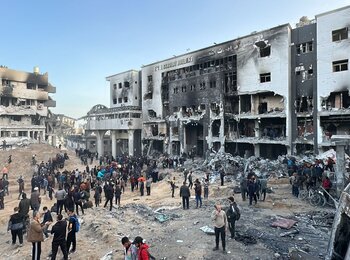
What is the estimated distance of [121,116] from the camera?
160 ft

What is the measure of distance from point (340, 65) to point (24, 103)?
49573mm

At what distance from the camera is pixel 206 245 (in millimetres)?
10219

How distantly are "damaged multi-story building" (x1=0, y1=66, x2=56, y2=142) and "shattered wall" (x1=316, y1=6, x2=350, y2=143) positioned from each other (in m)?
45.5

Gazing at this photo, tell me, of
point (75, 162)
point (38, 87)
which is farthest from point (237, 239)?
point (38, 87)

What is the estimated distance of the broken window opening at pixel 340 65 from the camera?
2758 cm

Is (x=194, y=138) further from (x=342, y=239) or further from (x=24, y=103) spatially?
(x=342, y=239)

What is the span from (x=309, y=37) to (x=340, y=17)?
10.5 ft

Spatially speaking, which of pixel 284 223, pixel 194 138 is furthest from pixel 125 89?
pixel 284 223

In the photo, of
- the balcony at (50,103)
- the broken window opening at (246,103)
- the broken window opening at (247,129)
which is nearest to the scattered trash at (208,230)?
the broken window opening at (247,129)

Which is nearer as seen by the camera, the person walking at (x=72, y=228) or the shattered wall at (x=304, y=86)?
the person walking at (x=72, y=228)

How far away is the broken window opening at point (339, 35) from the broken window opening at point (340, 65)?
2.23 m

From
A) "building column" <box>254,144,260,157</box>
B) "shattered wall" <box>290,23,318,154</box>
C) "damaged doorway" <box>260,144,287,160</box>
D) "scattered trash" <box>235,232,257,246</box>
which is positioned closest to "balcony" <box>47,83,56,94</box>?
"building column" <box>254,144,260,157</box>

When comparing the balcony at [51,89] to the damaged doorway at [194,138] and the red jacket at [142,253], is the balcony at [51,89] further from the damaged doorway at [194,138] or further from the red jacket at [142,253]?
the red jacket at [142,253]

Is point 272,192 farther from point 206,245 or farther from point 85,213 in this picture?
point 85,213
